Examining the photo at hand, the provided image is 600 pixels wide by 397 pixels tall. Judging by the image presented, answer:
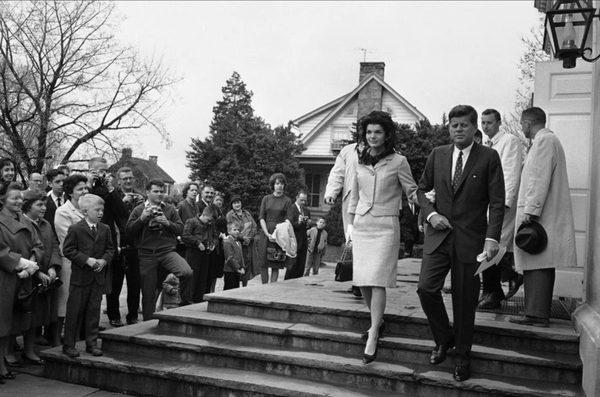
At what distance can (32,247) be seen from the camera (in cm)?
557

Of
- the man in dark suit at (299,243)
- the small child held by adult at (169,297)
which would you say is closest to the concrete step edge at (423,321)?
the small child held by adult at (169,297)

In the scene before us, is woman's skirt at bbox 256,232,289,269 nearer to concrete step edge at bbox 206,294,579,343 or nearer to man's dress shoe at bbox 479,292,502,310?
concrete step edge at bbox 206,294,579,343

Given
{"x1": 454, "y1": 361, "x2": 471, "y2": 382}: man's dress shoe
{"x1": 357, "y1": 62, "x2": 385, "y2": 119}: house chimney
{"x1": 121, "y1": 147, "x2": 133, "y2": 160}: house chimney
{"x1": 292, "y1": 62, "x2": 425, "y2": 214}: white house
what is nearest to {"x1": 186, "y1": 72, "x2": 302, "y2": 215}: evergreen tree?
{"x1": 292, "y1": 62, "x2": 425, "y2": 214}: white house

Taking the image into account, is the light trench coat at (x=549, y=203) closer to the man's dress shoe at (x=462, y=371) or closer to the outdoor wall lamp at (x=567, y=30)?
the outdoor wall lamp at (x=567, y=30)

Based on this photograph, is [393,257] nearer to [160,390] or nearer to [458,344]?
[458,344]

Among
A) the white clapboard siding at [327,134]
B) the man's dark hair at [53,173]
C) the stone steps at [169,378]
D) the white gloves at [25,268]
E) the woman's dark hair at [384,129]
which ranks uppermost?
the white clapboard siding at [327,134]

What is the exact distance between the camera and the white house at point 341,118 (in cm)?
3338

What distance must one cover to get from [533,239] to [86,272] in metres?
4.20

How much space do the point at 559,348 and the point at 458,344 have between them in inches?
41.6

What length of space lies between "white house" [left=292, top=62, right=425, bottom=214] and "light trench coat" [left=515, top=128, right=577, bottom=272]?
90.3ft

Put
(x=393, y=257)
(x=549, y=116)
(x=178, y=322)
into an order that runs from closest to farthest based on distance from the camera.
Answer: (x=393, y=257) < (x=178, y=322) < (x=549, y=116)

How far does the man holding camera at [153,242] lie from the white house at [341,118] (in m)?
25.9

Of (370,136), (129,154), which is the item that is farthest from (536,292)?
(129,154)

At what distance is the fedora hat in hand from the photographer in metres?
5.22
